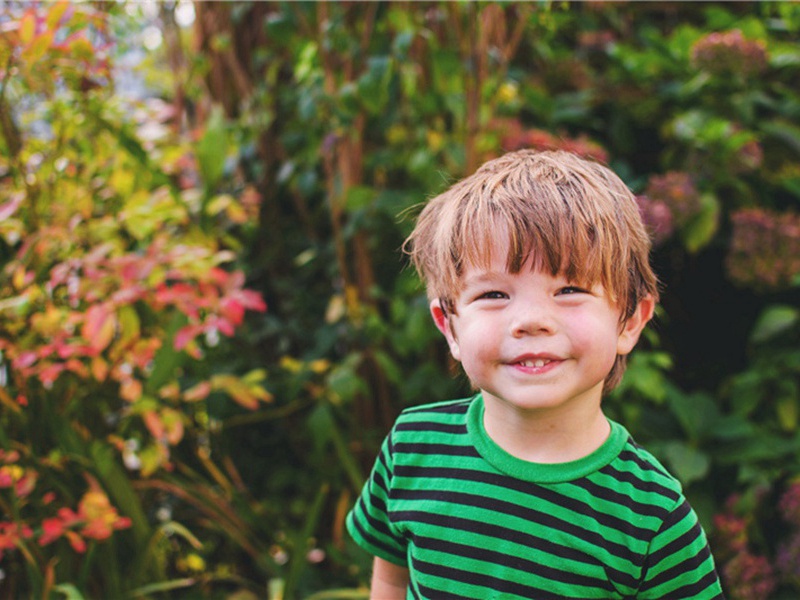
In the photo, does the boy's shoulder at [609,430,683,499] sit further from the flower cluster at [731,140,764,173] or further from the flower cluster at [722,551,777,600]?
the flower cluster at [731,140,764,173]

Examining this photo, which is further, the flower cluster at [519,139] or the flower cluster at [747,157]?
the flower cluster at [747,157]

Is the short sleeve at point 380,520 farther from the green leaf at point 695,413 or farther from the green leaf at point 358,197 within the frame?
the green leaf at point 695,413

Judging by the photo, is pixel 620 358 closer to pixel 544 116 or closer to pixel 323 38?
pixel 323 38

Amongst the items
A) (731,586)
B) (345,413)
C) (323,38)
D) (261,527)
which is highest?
(323,38)

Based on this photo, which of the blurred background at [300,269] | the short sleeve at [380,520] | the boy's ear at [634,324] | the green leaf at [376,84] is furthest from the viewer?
the green leaf at [376,84]

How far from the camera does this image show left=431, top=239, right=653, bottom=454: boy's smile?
0.91m

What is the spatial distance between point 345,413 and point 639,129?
60.8 inches

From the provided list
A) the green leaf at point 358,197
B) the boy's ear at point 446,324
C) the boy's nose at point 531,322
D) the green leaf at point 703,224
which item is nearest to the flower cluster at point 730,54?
the green leaf at point 703,224

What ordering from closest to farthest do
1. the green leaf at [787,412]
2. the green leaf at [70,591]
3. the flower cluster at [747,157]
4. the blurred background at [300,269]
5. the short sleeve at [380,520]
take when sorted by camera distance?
the short sleeve at [380,520] < the green leaf at [70,591] < the blurred background at [300,269] < the green leaf at [787,412] < the flower cluster at [747,157]

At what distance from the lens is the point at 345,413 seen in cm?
229

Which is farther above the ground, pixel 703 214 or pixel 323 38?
pixel 323 38

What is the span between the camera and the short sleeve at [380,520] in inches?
44.5

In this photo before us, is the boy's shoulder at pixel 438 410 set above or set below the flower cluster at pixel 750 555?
above

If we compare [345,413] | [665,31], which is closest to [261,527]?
[345,413]
